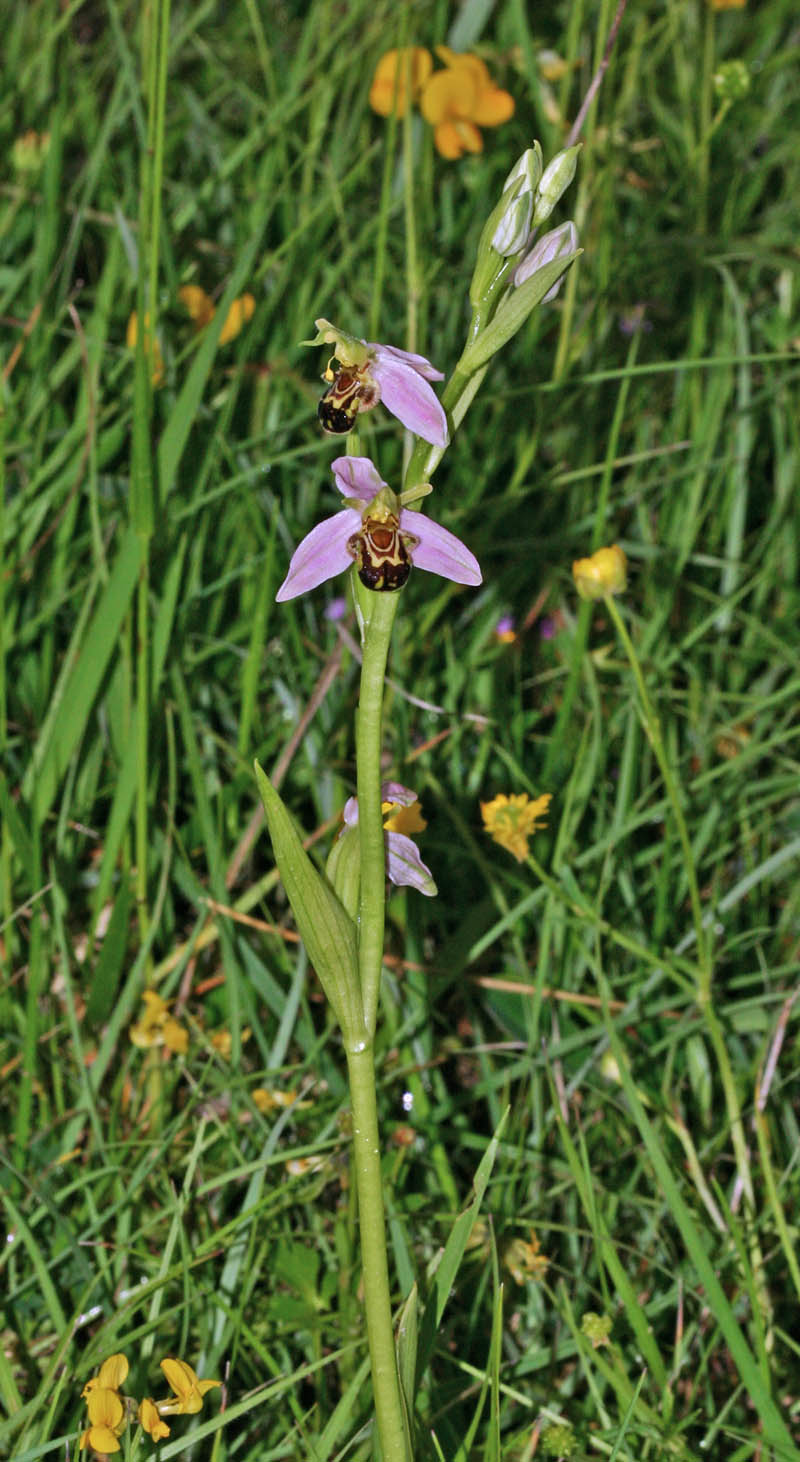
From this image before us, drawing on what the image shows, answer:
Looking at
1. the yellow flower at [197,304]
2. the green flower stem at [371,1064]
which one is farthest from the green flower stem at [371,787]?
the yellow flower at [197,304]

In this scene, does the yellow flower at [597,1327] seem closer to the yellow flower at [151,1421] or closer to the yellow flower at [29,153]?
the yellow flower at [151,1421]

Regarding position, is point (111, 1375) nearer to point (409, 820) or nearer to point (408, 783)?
point (409, 820)

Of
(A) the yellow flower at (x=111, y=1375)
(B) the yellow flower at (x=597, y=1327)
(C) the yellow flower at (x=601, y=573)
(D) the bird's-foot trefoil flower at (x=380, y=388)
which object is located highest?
(D) the bird's-foot trefoil flower at (x=380, y=388)

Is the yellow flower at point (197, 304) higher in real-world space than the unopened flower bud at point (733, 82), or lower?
lower

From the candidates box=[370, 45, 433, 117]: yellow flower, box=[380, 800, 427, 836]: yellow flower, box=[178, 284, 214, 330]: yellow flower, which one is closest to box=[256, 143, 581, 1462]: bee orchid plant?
box=[380, 800, 427, 836]: yellow flower

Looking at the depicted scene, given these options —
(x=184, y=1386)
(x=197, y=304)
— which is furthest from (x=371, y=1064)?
(x=197, y=304)

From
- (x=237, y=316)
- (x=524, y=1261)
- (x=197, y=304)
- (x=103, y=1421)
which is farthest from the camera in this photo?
(x=197, y=304)

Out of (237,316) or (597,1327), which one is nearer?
(597,1327)

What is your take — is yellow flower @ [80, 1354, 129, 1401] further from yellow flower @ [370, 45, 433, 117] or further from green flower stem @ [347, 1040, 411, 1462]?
yellow flower @ [370, 45, 433, 117]
